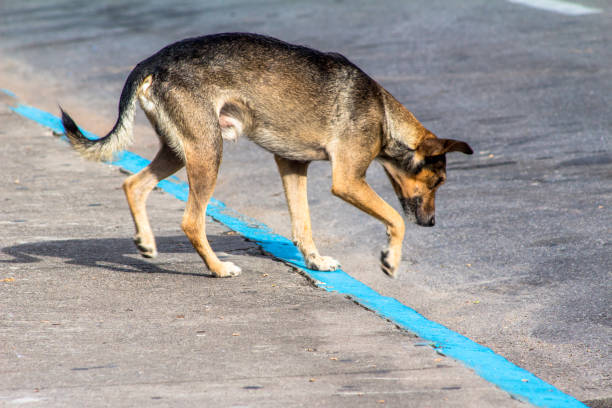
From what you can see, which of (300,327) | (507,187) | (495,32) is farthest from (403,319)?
(495,32)

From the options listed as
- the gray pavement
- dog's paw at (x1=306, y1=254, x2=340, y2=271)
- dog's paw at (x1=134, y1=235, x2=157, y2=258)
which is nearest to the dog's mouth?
dog's paw at (x1=306, y1=254, x2=340, y2=271)

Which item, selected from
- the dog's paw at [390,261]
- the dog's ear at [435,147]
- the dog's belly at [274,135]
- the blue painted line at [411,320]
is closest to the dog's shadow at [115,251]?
the blue painted line at [411,320]

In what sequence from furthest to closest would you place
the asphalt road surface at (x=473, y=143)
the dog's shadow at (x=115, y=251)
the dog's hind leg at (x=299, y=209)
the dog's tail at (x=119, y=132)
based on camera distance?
the dog's hind leg at (x=299, y=209) → the dog's shadow at (x=115, y=251) → the dog's tail at (x=119, y=132) → the asphalt road surface at (x=473, y=143)

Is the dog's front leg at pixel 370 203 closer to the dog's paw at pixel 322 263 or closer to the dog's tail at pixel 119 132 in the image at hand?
the dog's paw at pixel 322 263

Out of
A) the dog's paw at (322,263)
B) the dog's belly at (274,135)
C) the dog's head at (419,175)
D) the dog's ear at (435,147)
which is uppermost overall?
the dog's belly at (274,135)

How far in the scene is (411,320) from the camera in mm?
5203

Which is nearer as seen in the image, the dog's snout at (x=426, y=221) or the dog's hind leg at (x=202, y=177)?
the dog's hind leg at (x=202, y=177)

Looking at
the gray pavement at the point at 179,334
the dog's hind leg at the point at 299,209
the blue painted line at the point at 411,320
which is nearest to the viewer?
the gray pavement at the point at 179,334

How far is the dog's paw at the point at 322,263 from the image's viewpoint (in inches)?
246

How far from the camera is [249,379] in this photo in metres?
4.20

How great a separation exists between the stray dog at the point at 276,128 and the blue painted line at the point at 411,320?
0.89 feet

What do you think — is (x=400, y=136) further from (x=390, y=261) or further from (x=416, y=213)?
(x=390, y=261)

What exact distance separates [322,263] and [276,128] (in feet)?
3.05

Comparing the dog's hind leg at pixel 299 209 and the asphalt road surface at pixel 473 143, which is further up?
the dog's hind leg at pixel 299 209
